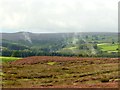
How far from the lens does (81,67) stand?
2174 inches

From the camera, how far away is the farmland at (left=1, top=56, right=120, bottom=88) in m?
42.0

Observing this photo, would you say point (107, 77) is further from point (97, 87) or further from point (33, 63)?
point (33, 63)

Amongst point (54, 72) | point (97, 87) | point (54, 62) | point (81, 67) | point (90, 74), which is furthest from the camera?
point (54, 62)

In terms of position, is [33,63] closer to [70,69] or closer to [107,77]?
[70,69]

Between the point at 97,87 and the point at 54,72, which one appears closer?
the point at 97,87

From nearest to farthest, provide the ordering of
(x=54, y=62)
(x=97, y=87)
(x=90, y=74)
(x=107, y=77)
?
(x=97, y=87) < (x=107, y=77) < (x=90, y=74) < (x=54, y=62)

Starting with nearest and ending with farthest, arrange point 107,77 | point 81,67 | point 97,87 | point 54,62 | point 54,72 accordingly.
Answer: point 97,87, point 107,77, point 54,72, point 81,67, point 54,62

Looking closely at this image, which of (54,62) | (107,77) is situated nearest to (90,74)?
(107,77)

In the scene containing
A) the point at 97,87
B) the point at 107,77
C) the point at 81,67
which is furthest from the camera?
the point at 81,67

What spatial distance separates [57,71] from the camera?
171 ft

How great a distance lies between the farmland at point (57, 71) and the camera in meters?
42.0

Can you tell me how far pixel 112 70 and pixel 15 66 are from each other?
716 inches

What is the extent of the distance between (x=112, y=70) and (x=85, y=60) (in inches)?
551

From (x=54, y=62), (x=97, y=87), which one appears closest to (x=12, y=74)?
(x=54, y=62)
